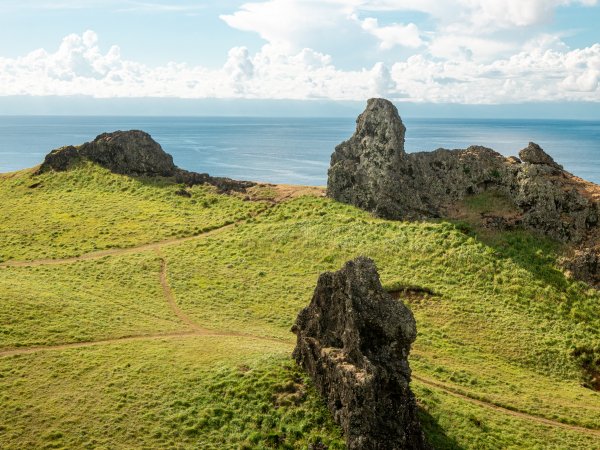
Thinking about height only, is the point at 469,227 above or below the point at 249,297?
above

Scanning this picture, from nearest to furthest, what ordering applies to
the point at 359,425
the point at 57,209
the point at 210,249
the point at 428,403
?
the point at 359,425 → the point at 428,403 → the point at 210,249 → the point at 57,209

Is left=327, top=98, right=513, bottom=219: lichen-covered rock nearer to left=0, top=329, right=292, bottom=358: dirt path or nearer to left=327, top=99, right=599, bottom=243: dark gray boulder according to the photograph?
left=327, top=99, right=599, bottom=243: dark gray boulder

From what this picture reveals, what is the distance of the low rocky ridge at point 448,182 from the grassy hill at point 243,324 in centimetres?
239

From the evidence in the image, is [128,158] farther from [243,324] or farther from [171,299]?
[243,324]

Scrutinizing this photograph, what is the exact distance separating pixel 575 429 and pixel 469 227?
2877 centimetres

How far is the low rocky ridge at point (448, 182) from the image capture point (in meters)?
58.2

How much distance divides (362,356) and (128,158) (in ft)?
227

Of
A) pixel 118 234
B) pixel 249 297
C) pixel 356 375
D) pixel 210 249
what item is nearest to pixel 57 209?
pixel 118 234

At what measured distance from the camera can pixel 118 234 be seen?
69625 mm

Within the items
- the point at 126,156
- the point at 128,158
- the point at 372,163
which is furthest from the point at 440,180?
the point at 126,156

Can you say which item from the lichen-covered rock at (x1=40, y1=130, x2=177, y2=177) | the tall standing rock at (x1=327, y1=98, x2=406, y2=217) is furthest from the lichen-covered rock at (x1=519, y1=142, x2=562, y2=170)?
the lichen-covered rock at (x1=40, y1=130, x2=177, y2=177)

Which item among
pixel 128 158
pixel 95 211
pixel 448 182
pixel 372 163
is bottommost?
pixel 95 211

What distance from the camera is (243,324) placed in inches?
1869

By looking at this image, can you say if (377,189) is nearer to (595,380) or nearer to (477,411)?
(595,380)
